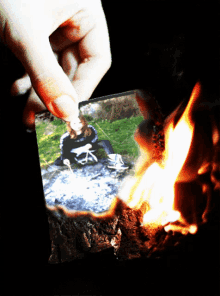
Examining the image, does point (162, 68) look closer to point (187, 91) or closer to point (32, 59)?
point (187, 91)

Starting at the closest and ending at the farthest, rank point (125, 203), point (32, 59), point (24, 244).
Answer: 1. point (32, 59)
2. point (125, 203)
3. point (24, 244)

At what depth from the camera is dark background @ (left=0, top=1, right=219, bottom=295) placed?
0.89m

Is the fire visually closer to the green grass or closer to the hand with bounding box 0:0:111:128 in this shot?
the green grass

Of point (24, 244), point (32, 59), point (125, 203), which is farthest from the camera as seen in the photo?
point (24, 244)

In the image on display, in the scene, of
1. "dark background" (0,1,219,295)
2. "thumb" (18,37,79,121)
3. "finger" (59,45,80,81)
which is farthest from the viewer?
"finger" (59,45,80,81)

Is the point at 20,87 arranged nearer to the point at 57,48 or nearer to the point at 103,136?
the point at 57,48

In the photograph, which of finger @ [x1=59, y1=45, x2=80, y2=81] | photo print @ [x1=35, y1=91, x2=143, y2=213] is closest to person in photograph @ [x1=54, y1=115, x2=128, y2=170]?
photo print @ [x1=35, y1=91, x2=143, y2=213]

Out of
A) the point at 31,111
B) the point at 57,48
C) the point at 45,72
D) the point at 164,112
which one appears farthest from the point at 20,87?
the point at 164,112

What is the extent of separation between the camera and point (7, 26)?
73 cm

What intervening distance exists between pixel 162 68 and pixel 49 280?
1.11m

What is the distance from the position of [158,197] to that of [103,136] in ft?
1.21

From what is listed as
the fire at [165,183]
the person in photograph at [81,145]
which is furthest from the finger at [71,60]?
the fire at [165,183]

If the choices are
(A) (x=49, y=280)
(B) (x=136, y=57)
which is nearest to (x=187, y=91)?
(B) (x=136, y=57)

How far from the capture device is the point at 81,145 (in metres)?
0.98
